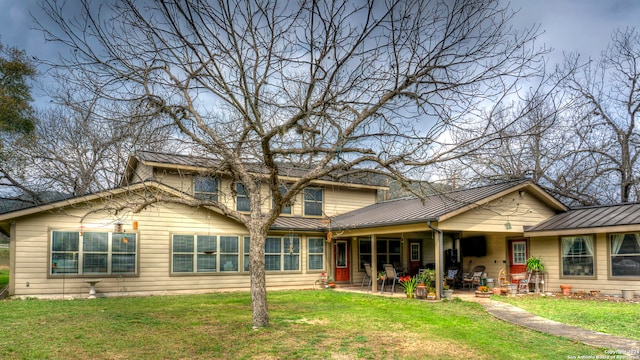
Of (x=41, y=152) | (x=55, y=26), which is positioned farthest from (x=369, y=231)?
(x=41, y=152)

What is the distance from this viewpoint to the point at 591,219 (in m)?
Result: 13.7

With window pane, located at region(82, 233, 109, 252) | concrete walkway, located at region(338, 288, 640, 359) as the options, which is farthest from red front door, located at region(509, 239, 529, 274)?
window pane, located at region(82, 233, 109, 252)

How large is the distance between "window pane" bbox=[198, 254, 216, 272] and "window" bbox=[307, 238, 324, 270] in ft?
12.3

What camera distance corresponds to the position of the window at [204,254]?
14484 mm

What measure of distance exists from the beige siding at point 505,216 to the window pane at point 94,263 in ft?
31.8

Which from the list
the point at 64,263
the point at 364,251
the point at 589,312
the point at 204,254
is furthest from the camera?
the point at 364,251

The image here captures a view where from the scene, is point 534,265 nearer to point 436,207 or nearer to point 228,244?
point 436,207

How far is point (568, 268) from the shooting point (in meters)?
14.2

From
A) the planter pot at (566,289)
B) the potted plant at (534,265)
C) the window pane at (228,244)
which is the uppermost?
the window pane at (228,244)

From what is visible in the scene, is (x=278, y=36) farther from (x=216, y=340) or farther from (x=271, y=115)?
(x=216, y=340)

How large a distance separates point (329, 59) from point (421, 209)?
9053mm

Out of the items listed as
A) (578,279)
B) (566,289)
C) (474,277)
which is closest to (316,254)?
(474,277)

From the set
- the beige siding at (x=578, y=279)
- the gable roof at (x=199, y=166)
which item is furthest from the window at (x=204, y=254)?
the beige siding at (x=578, y=279)

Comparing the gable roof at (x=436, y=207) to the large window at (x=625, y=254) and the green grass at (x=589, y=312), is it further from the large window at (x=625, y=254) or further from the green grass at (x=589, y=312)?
the green grass at (x=589, y=312)
